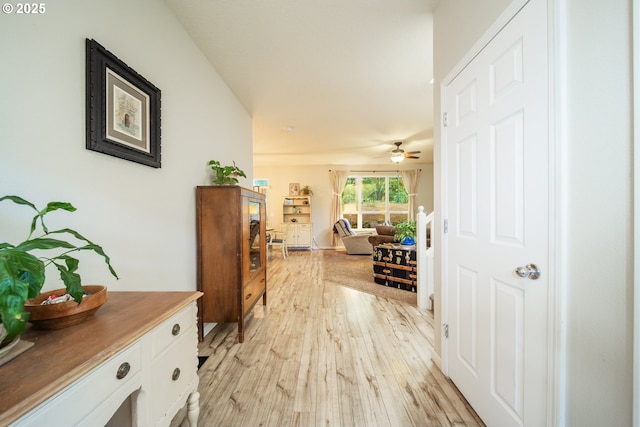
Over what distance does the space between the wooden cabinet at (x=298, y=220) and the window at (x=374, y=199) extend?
1239 mm

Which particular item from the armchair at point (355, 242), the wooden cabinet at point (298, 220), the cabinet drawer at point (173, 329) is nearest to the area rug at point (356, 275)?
the armchair at point (355, 242)

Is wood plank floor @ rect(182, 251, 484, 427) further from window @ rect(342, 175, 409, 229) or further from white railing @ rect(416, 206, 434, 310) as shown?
window @ rect(342, 175, 409, 229)

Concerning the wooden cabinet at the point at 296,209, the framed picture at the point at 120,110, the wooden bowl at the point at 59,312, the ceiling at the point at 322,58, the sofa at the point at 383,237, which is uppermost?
the ceiling at the point at 322,58

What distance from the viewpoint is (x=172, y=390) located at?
98 cm

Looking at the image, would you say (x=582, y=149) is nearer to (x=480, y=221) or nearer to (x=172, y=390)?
(x=480, y=221)

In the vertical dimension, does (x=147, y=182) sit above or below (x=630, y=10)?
below

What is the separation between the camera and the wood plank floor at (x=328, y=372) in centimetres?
138

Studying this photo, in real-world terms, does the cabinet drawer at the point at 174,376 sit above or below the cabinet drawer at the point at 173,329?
below

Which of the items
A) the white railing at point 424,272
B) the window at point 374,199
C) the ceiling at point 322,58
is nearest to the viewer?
the ceiling at point 322,58

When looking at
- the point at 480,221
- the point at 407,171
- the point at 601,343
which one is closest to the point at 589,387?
the point at 601,343

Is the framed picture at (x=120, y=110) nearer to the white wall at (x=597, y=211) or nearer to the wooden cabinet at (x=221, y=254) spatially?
the wooden cabinet at (x=221, y=254)

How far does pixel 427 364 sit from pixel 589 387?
3.81 feet

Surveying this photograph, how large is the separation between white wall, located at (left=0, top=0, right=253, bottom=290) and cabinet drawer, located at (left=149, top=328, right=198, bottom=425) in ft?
1.99

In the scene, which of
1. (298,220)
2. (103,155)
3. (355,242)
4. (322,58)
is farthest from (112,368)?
(298,220)
